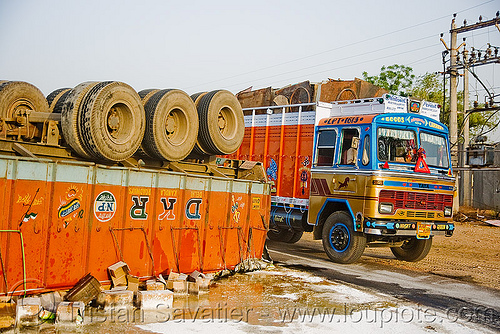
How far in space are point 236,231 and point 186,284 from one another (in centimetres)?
191

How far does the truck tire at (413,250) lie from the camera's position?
11625 millimetres

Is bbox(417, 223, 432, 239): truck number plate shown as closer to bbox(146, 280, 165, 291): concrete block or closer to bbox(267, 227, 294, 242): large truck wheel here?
bbox(267, 227, 294, 242): large truck wheel

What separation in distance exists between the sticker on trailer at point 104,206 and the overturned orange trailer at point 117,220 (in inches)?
0.5

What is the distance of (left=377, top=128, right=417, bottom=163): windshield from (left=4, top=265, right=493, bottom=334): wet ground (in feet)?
10.4

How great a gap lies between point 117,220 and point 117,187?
454 millimetres

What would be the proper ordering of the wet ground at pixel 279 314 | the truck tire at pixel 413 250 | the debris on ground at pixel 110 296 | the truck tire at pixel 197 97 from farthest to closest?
1. the truck tire at pixel 413 250
2. the truck tire at pixel 197 97
3. the wet ground at pixel 279 314
4. the debris on ground at pixel 110 296

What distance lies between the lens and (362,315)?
6.73 metres

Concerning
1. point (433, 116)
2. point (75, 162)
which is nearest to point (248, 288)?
point (75, 162)

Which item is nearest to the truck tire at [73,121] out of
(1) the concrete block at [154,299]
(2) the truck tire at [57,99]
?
(2) the truck tire at [57,99]

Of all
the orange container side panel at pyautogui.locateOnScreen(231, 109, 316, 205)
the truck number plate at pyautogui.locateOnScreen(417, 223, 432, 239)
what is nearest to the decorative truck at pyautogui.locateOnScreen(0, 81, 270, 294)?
the orange container side panel at pyautogui.locateOnScreen(231, 109, 316, 205)

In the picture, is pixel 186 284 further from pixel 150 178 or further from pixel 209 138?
pixel 209 138

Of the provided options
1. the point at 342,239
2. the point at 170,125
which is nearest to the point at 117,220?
the point at 170,125

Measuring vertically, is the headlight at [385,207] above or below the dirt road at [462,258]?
above

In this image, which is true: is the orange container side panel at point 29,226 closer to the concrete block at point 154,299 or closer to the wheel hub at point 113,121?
the concrete block at point 154,299
